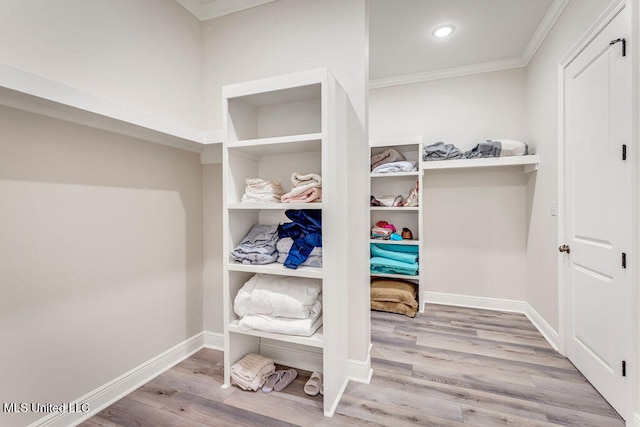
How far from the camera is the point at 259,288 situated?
176 centimetres

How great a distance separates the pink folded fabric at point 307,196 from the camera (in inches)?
65.1

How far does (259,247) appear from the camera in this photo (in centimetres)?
181

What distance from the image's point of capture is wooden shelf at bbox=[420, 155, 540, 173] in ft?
9.02

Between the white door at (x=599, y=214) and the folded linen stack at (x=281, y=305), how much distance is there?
5.33 ft

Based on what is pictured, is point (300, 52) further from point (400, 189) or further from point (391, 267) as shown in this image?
point (391, 267)

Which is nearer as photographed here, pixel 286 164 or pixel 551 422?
pixel 551 422

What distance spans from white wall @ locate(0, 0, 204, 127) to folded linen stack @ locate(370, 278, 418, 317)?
96.3 inches

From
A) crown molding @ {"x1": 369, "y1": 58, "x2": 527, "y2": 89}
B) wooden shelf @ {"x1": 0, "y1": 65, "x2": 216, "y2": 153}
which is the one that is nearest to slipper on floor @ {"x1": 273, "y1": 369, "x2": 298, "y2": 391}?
wooden shelf @ {"x1": 0, "y1": 65, "x2": 216, "y2": 153}

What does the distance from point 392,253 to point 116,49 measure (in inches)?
114

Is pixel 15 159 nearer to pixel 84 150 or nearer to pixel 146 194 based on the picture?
pixel 84 150

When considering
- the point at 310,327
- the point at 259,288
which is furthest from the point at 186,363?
the point at 310,327

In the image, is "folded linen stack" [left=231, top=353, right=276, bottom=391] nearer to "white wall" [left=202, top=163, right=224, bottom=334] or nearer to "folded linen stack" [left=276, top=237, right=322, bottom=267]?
"white wall" [left=202, top=163, right=224, bottom=334]

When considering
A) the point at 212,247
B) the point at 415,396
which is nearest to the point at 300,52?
the point at 212,247

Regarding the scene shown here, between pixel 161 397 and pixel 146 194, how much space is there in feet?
4.13
